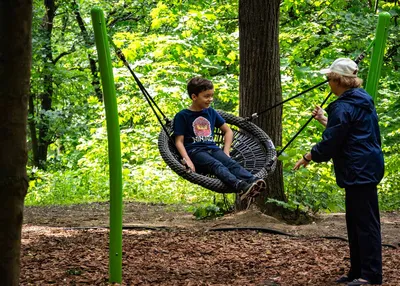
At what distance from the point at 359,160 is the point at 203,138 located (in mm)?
1755

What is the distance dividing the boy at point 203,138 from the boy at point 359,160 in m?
1.10

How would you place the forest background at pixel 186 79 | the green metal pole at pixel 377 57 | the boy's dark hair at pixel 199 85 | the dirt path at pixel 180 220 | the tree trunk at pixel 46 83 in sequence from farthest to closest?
the tree trunk at pixel 46 83
the forest background at pixel 186 79
the dirt path at pixel 180 220
the boy's dark hair at pixel 199 85
the green metal pole at pixel 377 57

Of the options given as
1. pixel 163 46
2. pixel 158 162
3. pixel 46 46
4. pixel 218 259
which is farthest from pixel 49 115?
pixel 218 259

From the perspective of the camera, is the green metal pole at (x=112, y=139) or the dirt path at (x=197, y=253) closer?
the green metal pole at (x=112, y=139)

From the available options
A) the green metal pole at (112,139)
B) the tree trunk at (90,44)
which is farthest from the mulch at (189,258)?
the tree trunk at (90,44)

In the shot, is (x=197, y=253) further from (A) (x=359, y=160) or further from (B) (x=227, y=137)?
(A) (x=359, y=160)

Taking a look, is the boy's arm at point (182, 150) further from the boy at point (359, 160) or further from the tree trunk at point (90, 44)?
the tree trunk at point (90, 44)

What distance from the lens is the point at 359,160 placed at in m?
3.53

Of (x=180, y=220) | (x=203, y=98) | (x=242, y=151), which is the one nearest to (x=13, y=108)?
(x=203, y=98)

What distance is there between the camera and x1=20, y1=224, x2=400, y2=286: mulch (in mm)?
3893

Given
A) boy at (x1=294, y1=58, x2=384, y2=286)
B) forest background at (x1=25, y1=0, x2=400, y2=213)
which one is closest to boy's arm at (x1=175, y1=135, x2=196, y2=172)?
boy at (x1=294, y1=58, x2=384, y2=286)

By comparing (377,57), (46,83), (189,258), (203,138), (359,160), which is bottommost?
(189,258)

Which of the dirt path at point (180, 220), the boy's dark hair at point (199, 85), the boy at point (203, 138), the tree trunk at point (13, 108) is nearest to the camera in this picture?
Result: the tree trunk at point (13, 108)

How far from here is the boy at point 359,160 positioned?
3.54 m
